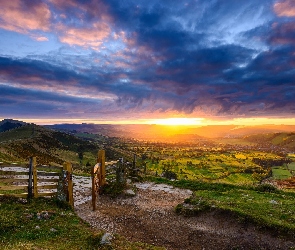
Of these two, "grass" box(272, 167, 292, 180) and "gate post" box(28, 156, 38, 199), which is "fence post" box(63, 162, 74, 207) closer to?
"gate post" box(28, 156, 38, 199)

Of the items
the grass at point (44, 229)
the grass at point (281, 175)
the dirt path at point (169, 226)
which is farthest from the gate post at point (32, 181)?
the grass at point (281, 175)

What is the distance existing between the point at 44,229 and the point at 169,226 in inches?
306

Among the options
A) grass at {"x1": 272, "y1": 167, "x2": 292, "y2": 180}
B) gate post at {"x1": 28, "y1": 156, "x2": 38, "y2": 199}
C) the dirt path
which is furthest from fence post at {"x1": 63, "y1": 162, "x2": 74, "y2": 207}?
grass at {"x1": 272, "y1": 167, "x2": 292, "y2": 180}

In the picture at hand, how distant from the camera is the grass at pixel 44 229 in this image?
11383 millimetres

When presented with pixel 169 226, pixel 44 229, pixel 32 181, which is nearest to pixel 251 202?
pixel 169 226

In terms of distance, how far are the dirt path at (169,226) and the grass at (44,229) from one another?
2126mm

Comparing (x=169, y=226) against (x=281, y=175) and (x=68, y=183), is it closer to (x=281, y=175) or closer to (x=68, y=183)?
(x=68, y=183)

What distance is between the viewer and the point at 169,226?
16.4 metres

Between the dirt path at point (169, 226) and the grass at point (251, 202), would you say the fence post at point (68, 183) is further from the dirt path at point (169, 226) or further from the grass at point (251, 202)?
the grass at point (251, 202)

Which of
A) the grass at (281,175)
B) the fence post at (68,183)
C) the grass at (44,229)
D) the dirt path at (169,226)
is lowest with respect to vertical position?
the grass at (281,175)

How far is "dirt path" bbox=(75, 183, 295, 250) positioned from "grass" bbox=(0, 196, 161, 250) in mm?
2126

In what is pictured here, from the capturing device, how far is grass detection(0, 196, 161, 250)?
1138 cm

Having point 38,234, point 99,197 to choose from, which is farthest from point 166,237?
point 99,197

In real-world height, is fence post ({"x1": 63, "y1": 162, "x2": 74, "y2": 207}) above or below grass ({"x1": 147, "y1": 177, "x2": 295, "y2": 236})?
above
